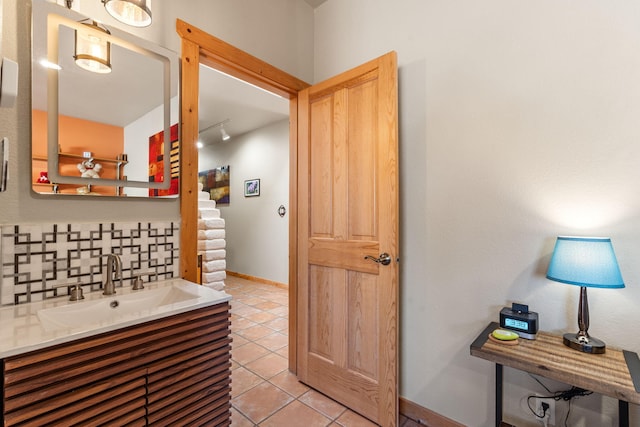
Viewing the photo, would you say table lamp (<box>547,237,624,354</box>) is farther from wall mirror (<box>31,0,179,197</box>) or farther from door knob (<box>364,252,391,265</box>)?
wall mirror (<box>31,0,179,197</box>)

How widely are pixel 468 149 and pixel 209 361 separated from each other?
5.40 ft

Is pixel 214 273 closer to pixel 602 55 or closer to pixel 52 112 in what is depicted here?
pixel 52 112

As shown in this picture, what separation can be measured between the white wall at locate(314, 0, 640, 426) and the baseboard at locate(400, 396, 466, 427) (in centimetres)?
4

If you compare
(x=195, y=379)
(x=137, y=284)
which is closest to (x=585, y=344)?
(x=195, y=379)

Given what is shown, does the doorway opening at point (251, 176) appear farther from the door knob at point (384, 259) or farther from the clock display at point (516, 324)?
the clock display at point (516, 324)

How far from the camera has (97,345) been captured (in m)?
0.96

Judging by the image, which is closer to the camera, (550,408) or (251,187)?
(550,408)

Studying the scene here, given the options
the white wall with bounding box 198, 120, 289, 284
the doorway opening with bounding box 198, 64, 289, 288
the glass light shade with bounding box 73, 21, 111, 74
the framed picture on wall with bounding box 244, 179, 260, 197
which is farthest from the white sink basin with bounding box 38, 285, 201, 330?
the framed picture on wall with bounding box 244, 179, 260, 197

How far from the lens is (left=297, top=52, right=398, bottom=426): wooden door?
1.71 meters

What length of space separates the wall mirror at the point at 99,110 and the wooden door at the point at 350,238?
0.93 m

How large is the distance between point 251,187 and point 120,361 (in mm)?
4604

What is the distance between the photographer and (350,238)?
6.28 ft

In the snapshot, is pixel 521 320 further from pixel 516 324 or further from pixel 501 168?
pixel 501 168

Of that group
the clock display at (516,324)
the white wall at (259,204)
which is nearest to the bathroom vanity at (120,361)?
the clock display at (516,324)
